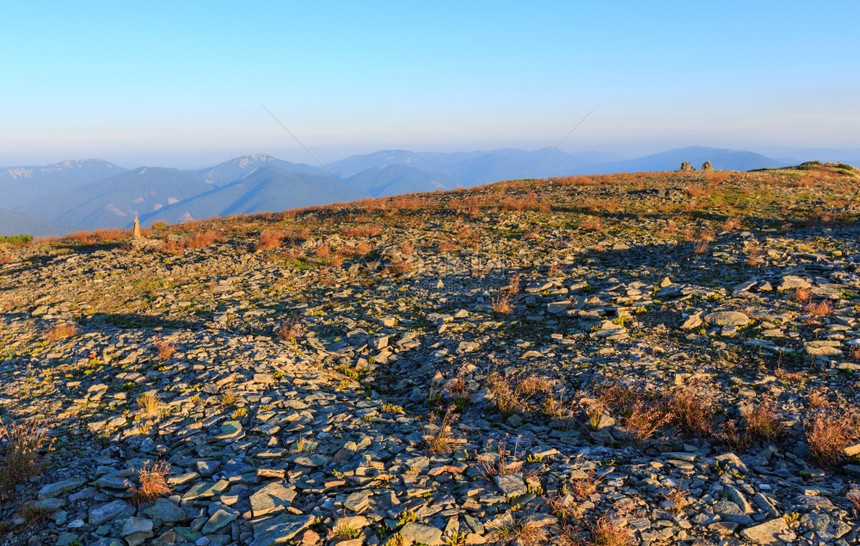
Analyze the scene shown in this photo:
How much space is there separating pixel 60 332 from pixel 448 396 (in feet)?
38.6

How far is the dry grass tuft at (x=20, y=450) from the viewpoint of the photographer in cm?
692

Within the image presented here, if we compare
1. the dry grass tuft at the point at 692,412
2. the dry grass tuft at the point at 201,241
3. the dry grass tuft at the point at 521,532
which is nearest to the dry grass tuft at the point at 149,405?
the dry grass tuft at the point at 521,532

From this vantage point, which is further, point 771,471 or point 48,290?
point 48,290

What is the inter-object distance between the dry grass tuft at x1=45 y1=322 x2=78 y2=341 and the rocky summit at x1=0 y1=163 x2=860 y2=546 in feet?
0.17

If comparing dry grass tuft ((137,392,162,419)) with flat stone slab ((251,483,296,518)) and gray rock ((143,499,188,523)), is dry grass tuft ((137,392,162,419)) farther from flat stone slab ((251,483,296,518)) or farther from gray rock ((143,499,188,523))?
flat stone slab ((251,483,296,518))

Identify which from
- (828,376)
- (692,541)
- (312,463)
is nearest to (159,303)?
(312,463)

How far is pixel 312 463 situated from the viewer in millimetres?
7043

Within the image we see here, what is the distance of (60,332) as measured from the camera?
521 inches

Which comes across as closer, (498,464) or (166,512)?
(166,512)

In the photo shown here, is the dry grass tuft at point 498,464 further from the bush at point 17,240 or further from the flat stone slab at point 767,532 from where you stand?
the bush at point 17,240

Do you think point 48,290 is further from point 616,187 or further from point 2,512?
point 616,187

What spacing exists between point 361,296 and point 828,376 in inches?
506

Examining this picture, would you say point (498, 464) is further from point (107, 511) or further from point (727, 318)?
point (727, 318)

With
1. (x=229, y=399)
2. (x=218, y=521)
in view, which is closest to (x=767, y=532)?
(x=218, y=521)
